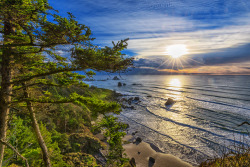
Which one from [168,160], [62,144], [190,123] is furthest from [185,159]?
[62,144]

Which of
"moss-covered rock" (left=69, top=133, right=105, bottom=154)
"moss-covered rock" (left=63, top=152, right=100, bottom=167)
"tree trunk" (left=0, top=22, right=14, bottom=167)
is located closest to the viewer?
"tree trunk" (left=0, top=22, right=14, bottom=167)

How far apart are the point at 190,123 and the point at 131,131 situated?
1140 cm

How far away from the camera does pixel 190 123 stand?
24.0m

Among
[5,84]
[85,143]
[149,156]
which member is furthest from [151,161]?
[5,84]

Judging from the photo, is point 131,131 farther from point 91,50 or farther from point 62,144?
point 91,50

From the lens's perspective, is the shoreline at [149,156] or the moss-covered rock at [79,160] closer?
the moss-covered rock at [79,160]

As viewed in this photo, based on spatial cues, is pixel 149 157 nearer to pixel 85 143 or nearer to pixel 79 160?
pixel 85 143

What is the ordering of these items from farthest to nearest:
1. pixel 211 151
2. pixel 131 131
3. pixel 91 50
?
pixel 131 131, pixel 211 151, pixel 91 50

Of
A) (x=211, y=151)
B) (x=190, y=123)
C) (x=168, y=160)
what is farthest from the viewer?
(x=190, y=123)

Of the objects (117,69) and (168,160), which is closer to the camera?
(117,69)

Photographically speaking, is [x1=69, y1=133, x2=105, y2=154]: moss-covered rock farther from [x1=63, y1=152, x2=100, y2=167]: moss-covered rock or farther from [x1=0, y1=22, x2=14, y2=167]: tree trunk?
[x1=0, y1=22, x2=14, y2=167]: tree trunk

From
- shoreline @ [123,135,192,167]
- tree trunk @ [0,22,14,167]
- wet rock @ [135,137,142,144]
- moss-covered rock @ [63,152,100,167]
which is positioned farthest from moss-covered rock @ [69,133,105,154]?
tree trunk @ [0,22,14,167]

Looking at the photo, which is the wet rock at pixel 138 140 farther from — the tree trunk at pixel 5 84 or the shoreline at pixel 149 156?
the tree trunk at pixel 5 84

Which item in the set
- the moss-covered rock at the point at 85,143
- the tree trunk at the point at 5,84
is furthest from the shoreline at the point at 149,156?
the tree trunk at the point at 5,84
